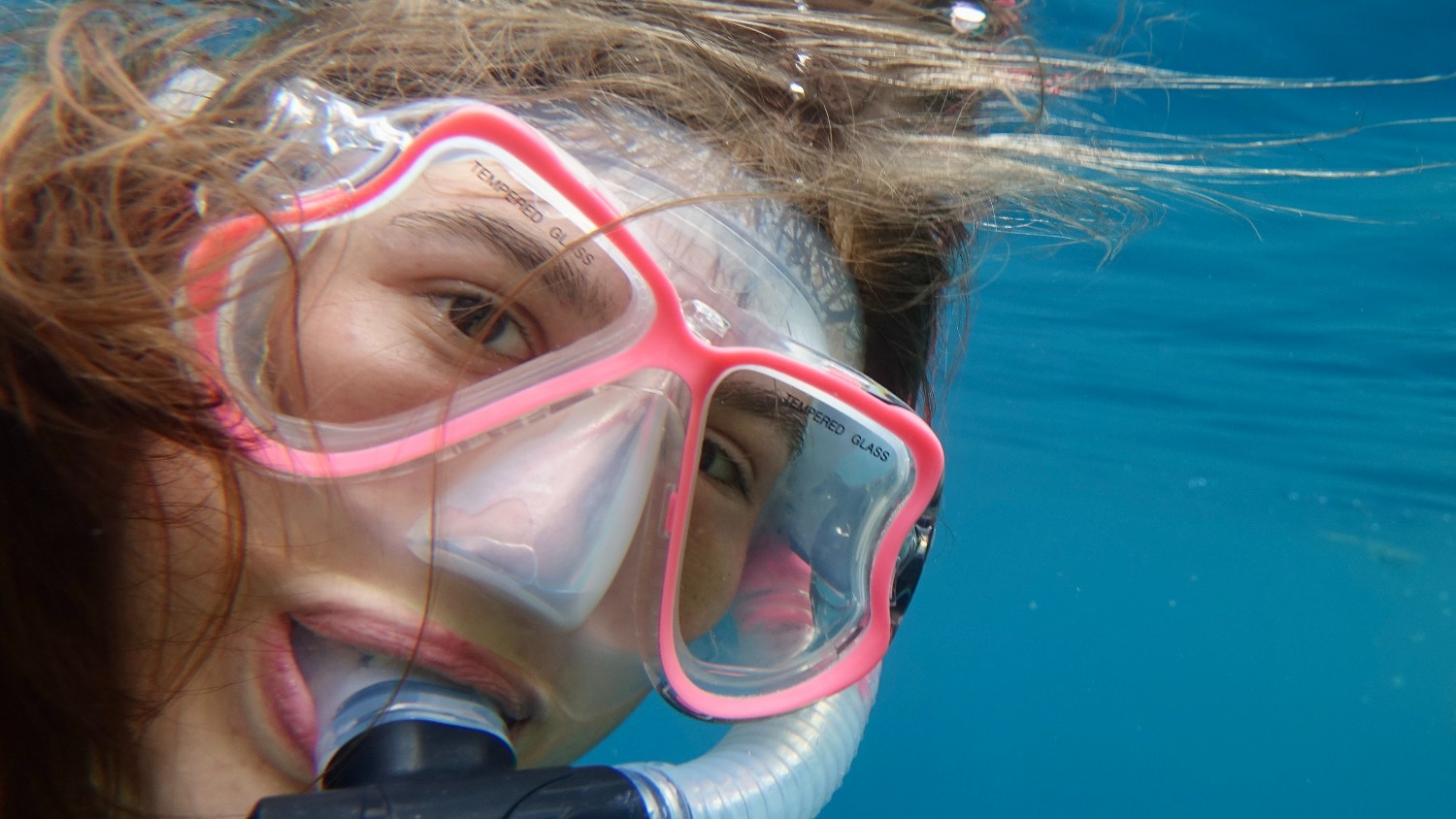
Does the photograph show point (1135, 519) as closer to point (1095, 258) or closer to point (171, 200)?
point (1095, 258)

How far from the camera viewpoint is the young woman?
5.47 feet

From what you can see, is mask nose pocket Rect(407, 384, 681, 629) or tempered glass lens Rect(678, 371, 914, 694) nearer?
mask nose pocket Rect(407, 384, 681, 629)

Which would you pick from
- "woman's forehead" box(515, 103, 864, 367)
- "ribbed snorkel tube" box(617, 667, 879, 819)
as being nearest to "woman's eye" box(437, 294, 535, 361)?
"woman's forehead" box(515, 103, 864, 367)

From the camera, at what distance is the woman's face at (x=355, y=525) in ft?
5.50

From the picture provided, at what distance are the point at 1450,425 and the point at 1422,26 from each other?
11.4 meters

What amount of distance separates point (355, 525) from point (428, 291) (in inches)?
17.9

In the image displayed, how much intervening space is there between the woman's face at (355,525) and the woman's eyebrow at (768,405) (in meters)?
0.36

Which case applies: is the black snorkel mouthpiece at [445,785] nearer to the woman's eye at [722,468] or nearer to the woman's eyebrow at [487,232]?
the woman's eye at [722,468]

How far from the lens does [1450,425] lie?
1528 centimetres

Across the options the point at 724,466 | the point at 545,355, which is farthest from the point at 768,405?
the point at 545,355

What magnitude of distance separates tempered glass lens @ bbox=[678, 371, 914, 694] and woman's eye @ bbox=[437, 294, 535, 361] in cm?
47

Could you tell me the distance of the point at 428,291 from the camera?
1.81m

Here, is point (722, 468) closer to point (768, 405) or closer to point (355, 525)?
point (768, 405)

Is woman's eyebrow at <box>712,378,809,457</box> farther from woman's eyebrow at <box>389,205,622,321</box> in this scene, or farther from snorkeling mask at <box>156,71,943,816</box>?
woman's eyebrow at <box>389,205,622,321</box>
